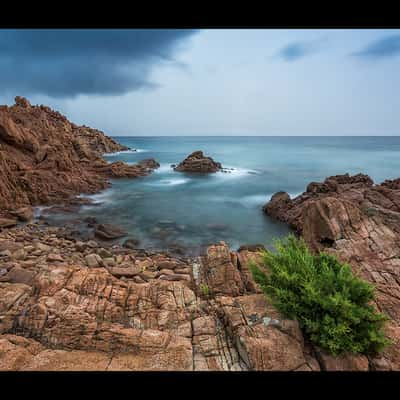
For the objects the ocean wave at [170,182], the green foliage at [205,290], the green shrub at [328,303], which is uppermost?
the green shrub at [328,303]

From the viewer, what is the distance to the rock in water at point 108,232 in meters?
14.5

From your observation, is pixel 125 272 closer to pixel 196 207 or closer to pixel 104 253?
pixel 104 253

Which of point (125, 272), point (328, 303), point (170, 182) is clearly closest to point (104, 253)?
point (125, 272)

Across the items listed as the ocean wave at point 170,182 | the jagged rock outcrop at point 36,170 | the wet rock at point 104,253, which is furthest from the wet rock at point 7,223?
the ocean wave at point 170,182

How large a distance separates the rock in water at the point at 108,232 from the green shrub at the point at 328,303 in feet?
40.4

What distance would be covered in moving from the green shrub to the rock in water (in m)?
12.3

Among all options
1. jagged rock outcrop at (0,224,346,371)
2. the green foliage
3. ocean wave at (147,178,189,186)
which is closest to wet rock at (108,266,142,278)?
jagged rock outcrop at (0,224,346,371)

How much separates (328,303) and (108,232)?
45.5 ft

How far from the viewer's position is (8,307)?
4.97m

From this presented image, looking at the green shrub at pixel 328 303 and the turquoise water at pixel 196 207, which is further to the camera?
the turquoise water at pixel 196 207

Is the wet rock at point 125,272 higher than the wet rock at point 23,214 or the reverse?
→ higher

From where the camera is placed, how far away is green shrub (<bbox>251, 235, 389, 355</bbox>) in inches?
124

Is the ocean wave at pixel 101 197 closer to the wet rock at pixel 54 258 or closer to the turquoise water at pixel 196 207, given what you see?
the turquoise water at pixel 196 207
